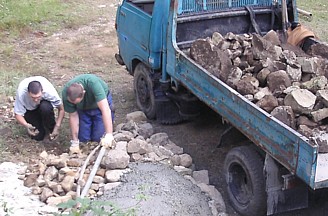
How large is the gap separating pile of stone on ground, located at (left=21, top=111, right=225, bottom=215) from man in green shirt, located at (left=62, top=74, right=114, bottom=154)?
20 centimetres

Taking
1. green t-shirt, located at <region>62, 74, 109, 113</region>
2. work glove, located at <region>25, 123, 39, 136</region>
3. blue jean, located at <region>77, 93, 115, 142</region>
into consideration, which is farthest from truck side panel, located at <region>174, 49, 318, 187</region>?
work glove, located at <region>25, 123, 39, 136</region>

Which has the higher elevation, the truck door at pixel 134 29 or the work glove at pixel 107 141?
the truck door at pixel 134 29

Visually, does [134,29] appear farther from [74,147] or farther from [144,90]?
[74,147]

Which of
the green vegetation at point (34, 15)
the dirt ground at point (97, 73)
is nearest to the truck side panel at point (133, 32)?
the dirt ground at point (97, 73)

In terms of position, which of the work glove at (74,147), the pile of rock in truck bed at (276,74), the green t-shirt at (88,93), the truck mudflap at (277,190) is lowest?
the work glove at (74,147)

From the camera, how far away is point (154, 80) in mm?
7746

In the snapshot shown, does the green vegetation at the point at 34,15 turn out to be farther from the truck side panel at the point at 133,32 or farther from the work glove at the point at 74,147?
the work glove at the point at 74,147

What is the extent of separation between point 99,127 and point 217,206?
207 cm

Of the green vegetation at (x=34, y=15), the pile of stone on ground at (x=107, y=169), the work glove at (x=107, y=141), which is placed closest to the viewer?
the pile of stone on ground at (x=107, y=169)

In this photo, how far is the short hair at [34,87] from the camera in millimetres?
6805

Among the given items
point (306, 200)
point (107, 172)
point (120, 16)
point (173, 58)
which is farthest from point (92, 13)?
point (306, 200)

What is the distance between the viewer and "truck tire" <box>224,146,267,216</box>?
5523 millimetres

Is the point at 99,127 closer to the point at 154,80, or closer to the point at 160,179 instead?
the point at 154,80

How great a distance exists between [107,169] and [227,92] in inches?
58.1
